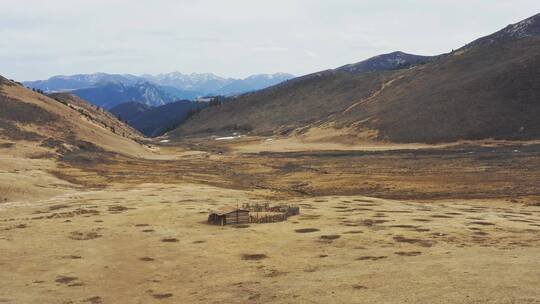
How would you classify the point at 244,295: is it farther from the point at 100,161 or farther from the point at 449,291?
the point at 100,161

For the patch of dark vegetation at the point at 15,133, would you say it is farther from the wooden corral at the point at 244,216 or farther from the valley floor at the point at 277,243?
the wooden corral at the point at 244,216

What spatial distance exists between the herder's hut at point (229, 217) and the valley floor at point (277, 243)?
1287 millimetres

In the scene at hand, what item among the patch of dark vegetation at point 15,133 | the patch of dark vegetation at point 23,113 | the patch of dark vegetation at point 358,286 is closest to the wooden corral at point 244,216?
the patch of dark vegetation at point 358,286

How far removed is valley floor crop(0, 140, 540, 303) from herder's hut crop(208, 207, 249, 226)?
4.22 ft

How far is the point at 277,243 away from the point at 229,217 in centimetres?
1187

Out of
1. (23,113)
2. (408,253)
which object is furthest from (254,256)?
(23,113)

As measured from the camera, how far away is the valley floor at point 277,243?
33.4 m

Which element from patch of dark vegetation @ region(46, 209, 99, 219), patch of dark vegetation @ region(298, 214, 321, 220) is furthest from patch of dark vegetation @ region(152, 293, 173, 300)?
patch of dark vegetation @ region(46, 209, 99, 219)

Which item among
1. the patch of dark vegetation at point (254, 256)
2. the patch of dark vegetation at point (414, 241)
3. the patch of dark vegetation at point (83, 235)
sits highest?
the patch of dark vegetation at point (83, 235)

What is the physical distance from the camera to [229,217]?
59.1 metres

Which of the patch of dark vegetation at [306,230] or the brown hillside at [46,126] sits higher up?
the brown hillside at [46,126]

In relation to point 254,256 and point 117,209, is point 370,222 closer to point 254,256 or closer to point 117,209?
point 254,256

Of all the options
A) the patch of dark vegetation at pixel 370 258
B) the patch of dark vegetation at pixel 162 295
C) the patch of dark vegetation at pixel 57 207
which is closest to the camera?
the patch of dark vegetation at pixel 162 295

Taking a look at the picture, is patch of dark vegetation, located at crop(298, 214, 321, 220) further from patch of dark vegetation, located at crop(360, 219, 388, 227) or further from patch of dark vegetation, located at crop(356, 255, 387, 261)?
patch of dark vegetation, located at crop(356, 255, 387, 261)
